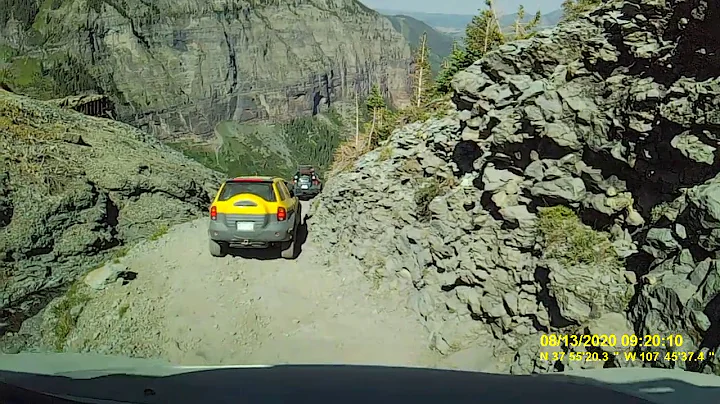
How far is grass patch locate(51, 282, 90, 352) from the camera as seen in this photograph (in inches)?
353

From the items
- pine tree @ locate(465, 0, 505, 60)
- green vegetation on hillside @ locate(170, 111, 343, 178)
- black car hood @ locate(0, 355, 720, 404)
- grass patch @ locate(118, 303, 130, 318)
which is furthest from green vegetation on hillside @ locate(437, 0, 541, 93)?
green vegetation on hillside @ locate(170, 111, 343, 178)

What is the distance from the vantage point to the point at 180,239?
13.8 metres

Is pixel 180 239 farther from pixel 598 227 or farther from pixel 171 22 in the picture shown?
pixel 171 22

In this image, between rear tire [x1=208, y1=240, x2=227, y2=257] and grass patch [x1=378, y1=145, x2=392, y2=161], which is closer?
rear tire [x1=208, y1=240, x2=227, y2=257]

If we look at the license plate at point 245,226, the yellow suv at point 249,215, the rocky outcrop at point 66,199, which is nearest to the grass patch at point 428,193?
the yellow suv at point 249,215

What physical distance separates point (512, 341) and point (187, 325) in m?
4.98

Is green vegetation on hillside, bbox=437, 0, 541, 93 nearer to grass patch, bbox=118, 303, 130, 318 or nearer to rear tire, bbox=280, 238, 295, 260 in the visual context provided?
rear tire, bbox=280, 238, 295, 260

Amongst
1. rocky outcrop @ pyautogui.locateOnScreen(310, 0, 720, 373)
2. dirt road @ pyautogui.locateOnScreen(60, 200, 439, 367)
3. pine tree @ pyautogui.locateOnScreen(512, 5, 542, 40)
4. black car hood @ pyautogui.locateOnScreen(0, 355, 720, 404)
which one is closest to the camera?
black car hood @ pyautogui.locateOnScreen(0, 355, 720, 404)

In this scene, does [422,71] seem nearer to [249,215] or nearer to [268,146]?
[249,215]

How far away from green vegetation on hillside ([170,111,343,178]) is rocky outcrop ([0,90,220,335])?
66.1 metres

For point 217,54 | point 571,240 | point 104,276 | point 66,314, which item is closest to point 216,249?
point 104,276

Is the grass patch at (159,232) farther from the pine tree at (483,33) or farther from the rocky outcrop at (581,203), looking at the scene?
the pine tree at (483,33)

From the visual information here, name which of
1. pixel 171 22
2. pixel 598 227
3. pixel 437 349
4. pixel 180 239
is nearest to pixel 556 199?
pixel 598 227

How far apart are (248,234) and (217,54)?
439ft
